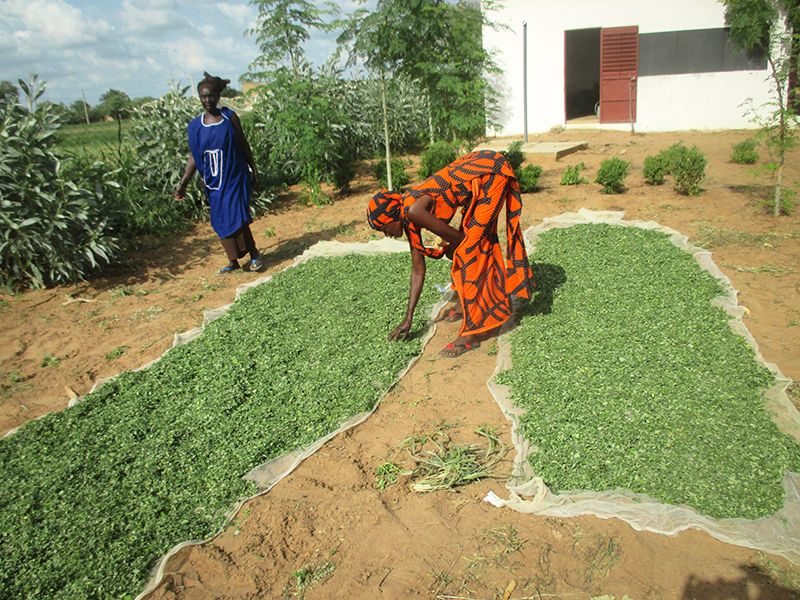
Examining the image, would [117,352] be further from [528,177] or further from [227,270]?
[528,177]

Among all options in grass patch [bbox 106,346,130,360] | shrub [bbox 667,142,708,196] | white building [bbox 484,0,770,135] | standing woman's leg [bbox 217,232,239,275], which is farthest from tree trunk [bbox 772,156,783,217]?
grass patch [bbox 106,346,130,360]

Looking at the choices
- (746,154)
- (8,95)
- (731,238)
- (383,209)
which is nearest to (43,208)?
(8,95)

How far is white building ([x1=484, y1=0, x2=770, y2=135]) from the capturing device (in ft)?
33.4

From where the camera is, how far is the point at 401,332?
Result: 11.2 feet

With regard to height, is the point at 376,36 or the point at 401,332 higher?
the point at 376,36

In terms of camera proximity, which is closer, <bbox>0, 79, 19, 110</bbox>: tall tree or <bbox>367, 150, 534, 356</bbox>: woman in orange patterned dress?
<bbox>367, 150, 534, 356</bbox>: woman in orange patterned dress

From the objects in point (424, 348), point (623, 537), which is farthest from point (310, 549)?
point (424, 348)

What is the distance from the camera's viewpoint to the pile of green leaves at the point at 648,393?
2.18 meters

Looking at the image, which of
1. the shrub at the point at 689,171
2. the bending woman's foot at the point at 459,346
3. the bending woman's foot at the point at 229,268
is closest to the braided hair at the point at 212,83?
the bending woman's foot at the point at 229,268

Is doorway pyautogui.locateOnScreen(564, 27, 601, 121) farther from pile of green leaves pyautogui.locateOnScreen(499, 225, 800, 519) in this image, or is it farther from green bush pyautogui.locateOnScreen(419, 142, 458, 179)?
pile of green leaves pyautogui.locateOnScreen(499, 225, 800, 519)

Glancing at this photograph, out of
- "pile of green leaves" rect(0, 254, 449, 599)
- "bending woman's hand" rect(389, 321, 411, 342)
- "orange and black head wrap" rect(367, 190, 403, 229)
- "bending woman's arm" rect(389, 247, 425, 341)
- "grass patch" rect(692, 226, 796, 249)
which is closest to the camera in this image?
"pile of green leaves" rect(0, 254, 449, 599)

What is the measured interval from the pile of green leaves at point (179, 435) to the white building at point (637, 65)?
8142mm

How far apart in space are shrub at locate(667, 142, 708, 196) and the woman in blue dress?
4.63 m

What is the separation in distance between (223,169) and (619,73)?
896 centimetres
